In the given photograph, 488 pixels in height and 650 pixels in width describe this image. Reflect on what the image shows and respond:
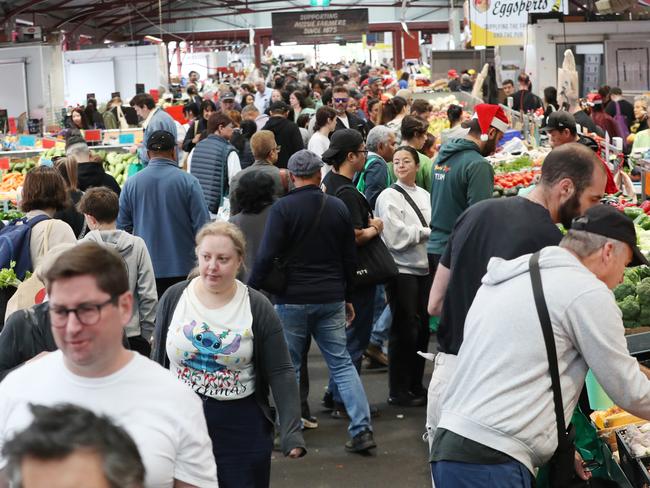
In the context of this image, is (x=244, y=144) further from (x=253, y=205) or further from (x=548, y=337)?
(x=548, y=337)

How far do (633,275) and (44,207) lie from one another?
10.3ft

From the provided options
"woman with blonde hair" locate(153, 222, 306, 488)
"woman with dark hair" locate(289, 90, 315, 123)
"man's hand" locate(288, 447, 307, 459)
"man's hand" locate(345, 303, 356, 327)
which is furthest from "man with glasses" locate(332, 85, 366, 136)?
"man's hand" locate(288, 447, 307, 459)

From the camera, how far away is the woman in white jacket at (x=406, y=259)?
265 inches

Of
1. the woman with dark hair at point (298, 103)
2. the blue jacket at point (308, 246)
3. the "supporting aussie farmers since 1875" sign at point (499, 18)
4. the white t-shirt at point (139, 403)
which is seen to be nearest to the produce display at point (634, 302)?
the blue jacket at point (308, 246)

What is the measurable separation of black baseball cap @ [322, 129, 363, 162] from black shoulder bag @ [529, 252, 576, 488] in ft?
10.6

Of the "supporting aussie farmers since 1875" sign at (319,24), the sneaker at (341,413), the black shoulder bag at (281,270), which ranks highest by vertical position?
the "supporting aussie farmers since 1875" sign at (319,24)

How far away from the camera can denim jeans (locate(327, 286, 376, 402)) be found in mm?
6328

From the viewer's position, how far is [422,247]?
6777 millimetres

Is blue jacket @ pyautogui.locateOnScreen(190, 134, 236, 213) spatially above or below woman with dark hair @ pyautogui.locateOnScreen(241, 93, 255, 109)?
below

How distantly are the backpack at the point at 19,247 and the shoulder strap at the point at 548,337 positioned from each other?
306cm

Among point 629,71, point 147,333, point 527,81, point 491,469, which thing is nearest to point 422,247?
point 147,333

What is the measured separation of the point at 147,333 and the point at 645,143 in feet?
22.6

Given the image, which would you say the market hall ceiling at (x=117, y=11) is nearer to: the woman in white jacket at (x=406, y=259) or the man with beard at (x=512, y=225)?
the woman in white jacket at (x=406, y=259)

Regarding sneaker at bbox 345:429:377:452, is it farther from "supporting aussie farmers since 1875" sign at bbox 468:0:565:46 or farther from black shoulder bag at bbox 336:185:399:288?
"supporting aussie farmers since 1875" sign at bbox 468:0:565:46
